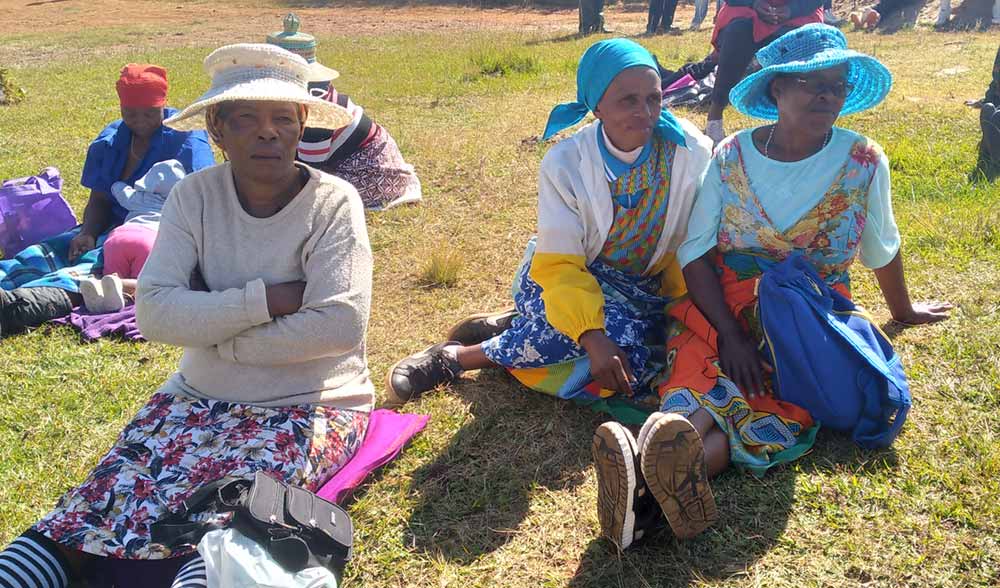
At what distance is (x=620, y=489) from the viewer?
7.47ft

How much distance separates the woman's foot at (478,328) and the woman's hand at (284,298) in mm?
1252

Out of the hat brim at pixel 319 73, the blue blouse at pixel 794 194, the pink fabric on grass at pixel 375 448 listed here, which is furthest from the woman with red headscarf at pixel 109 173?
the blue blouse at pixel 794 194

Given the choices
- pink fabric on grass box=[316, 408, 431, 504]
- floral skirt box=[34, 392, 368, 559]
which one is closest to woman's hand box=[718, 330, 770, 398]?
pink fabric on grass box=[316, 408, 431, 504]

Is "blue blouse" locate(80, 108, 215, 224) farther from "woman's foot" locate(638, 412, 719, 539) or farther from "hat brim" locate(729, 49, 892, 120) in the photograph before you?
"woman's foot" locate(638, 412, 719, 539)

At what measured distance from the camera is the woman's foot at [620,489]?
7.40 ft

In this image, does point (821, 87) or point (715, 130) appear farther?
point (715, 130)

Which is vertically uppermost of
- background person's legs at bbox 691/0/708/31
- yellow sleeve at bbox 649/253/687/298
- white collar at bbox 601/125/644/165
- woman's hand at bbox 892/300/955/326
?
white collar at bbox 601/125/644/165

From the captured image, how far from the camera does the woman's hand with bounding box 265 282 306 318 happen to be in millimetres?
2582

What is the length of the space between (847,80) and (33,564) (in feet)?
9.85

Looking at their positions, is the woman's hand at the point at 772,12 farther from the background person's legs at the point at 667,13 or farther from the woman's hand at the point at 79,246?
the background person's legs at the point at 667,13

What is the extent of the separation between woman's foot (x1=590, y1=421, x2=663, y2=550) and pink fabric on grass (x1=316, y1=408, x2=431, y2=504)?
2.76 feet

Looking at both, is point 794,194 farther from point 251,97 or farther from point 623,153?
point 251,97

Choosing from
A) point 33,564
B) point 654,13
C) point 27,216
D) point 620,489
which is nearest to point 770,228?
point 620,489

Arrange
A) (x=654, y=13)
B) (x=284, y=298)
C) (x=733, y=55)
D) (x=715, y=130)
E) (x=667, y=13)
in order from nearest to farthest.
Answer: (x=284, y=298), (x=733, y=55), (x=715, y=130), (x=654, y=13), (x=667, y=13)
